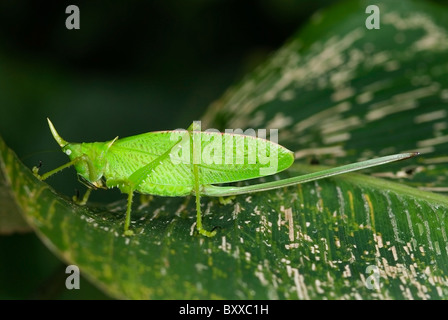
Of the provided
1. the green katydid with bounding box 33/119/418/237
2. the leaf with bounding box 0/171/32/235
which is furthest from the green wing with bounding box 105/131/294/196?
the leaf with bounding box 0/171/32/235

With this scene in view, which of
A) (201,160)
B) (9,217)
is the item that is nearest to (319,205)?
(201,160)

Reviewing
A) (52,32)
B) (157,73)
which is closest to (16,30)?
(52,32)

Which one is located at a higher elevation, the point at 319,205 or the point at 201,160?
the point at 201,160

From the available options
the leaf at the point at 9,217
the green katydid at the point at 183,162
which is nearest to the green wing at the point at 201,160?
the green katydid at the point at 183,162

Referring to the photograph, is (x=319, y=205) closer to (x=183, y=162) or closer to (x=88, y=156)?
(x=183, y=162)

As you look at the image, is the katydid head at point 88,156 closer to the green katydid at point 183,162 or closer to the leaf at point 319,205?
the green katydid at point 183,162

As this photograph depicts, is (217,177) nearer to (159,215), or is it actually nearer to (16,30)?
(159,215)
